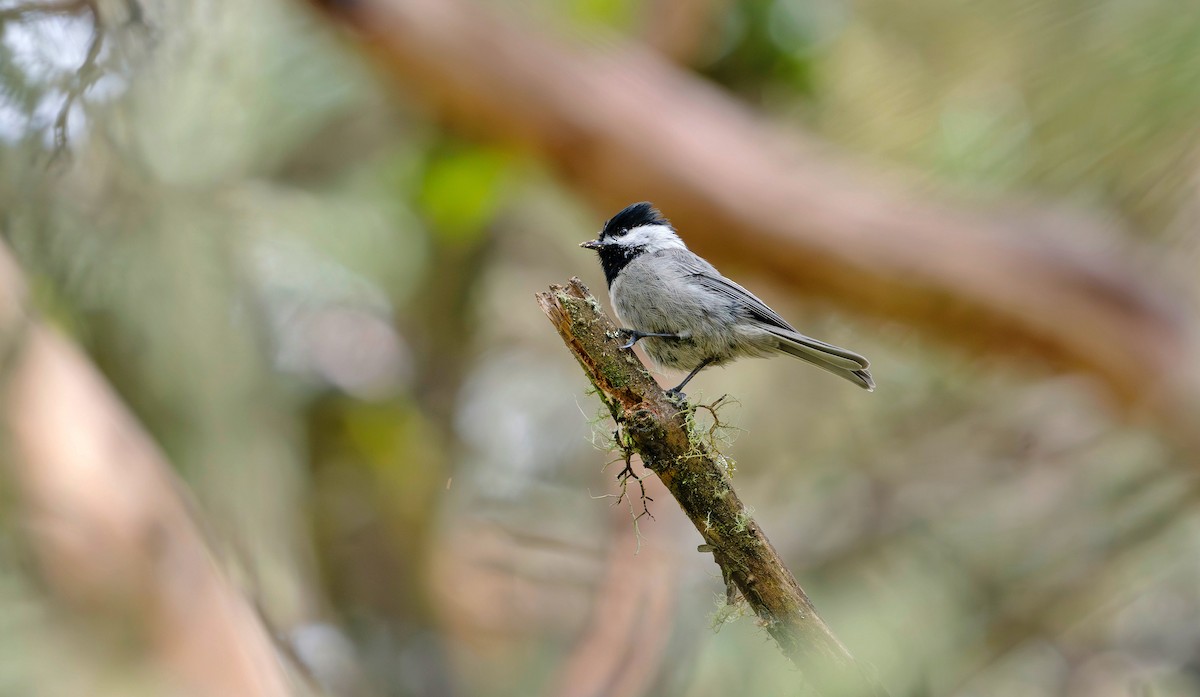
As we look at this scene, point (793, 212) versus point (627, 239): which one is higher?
point (793, 212)

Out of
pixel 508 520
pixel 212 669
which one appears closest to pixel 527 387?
pixel 508 520

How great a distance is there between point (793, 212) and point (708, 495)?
2145mm

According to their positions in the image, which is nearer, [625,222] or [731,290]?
[731,290]

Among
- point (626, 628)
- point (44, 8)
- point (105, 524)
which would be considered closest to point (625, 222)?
point (44, 8)

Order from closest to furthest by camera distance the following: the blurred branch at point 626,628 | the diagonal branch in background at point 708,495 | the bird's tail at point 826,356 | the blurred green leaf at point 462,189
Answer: the diagonal branch in background at point 708,495, the bird's tail at point 826,356, the blurred branch at point 626,628, the blurred green leaf at point 462,189

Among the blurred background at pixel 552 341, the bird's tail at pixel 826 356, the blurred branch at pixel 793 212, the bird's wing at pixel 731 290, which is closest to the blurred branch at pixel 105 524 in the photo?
the blurred background at pixel 552 341

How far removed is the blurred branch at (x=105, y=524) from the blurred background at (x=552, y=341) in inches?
0.7

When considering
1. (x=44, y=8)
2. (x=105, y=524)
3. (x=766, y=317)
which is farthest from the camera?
(x=105, y=524)

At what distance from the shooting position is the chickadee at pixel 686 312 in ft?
A: 7.18

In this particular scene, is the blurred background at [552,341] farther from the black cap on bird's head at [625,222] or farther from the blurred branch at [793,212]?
the black cap on bird's head at [625,222]

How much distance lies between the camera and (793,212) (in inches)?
132

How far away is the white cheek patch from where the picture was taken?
2471 millimetres

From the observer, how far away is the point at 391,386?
16.1 ft

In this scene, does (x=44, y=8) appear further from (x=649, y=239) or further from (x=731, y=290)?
(x=731, y=290)
